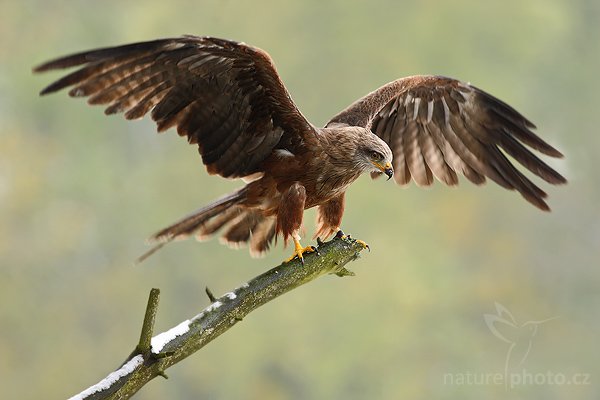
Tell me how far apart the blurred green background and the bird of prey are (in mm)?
11662

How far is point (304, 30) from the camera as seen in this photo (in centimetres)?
2208

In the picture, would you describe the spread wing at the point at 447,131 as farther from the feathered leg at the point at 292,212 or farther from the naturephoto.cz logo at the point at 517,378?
the naturephoto.cz logo at the point at 517,378

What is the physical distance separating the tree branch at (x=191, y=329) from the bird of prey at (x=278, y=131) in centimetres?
23

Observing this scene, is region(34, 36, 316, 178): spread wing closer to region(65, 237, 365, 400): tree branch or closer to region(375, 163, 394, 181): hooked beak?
region(375, 163, 394, 181): hooked beak

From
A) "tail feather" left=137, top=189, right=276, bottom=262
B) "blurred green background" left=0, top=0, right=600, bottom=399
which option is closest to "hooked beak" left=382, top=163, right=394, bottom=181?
"tail feather" left=137, top=189, right=276, bottom=262

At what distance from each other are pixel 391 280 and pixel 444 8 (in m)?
7.26

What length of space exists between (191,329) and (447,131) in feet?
10.2

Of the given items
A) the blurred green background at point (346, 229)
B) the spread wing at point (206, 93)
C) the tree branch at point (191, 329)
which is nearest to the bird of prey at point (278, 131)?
the spread wing at point (206, 93)

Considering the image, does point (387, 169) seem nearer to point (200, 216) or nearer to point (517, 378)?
point (200, 216)

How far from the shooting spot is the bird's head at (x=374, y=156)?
17.5 ft

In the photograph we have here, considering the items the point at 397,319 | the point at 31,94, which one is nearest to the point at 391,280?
the point at 397,319

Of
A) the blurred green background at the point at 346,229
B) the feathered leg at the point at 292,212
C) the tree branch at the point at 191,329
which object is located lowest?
the tree branch at the point at 191,329

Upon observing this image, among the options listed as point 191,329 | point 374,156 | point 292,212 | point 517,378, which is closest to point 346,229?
point 517,378

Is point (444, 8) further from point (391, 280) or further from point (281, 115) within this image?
point (281, 115)
